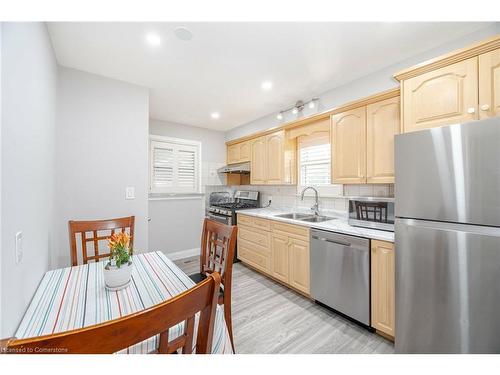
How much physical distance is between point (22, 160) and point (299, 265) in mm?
2361

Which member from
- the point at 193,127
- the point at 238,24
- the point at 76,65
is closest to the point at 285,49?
the point at 238,24

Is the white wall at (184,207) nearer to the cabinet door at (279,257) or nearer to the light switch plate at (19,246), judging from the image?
the cabinet door at (279,257)

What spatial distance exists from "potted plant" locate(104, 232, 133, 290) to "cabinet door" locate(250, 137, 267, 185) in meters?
2.45

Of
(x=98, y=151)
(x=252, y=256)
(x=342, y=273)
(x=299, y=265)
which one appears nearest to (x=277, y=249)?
(x=299, y=265)

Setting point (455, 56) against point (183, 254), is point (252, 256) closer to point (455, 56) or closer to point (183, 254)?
point (183, 254)

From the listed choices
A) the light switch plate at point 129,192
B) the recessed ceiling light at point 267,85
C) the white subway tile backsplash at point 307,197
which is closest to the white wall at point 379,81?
the recessed ceiling light at point 267,85

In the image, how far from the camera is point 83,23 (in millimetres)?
1448

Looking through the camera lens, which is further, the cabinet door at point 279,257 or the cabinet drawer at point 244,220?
the cabinet drawer at point 244,220

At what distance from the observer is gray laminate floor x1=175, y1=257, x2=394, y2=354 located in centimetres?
164

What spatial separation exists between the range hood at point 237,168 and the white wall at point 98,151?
68.0 inches

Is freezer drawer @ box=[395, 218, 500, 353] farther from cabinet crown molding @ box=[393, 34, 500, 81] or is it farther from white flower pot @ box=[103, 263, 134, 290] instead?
white flower pot @ box=[103, 263, 134, 290]

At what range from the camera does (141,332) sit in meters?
0.49

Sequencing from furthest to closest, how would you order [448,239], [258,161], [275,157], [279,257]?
[258,161]
[275,157]
[279,257]
[448,239]

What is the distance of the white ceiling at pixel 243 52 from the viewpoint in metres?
1.52
